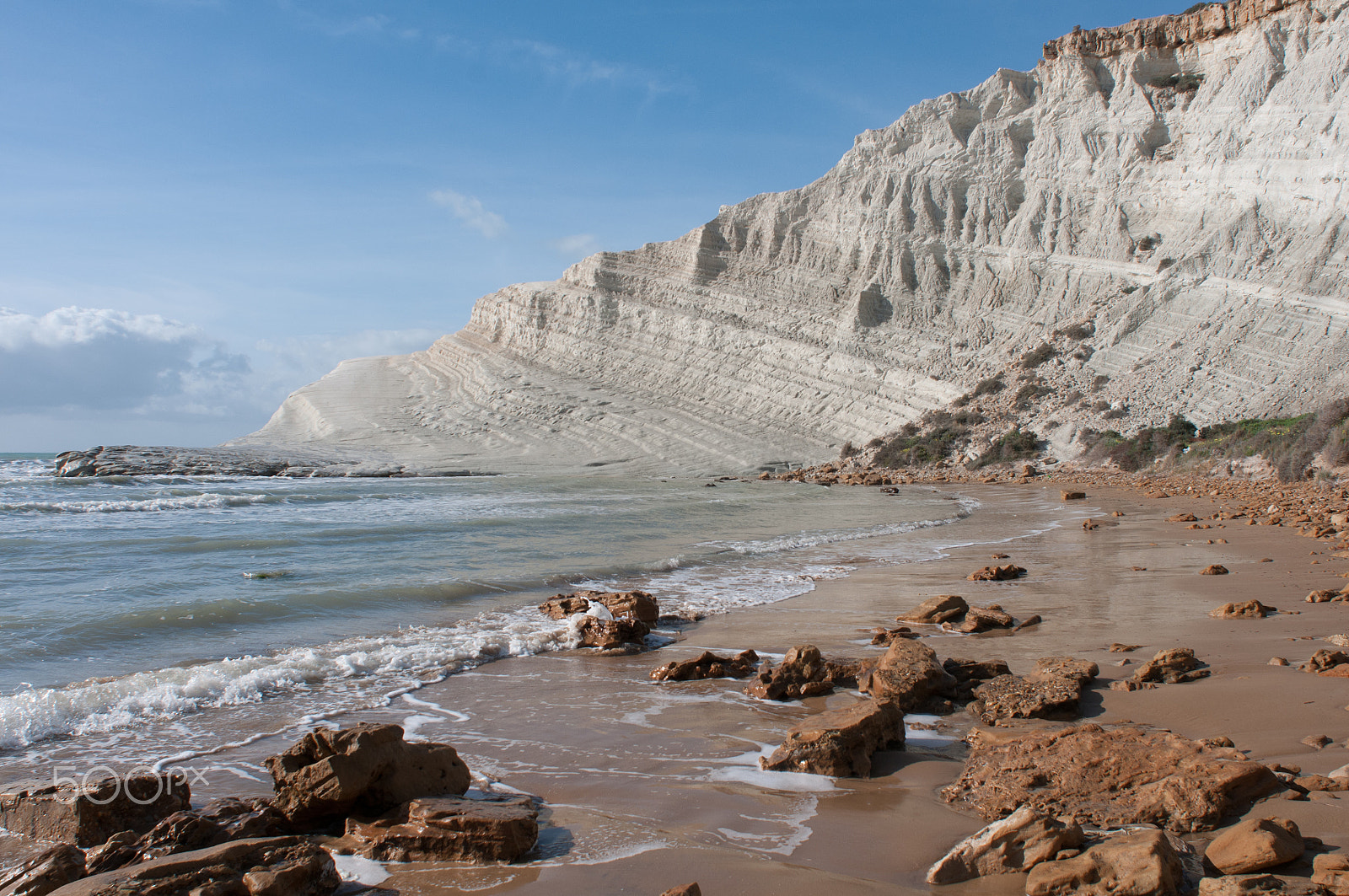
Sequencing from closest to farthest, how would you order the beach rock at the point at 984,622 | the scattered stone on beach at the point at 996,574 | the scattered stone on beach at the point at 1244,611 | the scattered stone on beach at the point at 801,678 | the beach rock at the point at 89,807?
1. the beach rock at the point at 89,807
2. the scattered stone on beach at the point at 801,678
3. the scattered stone on beach at the point at 1244,611
4. the beach rock at the point at 984,622
5. the scattered stone on beach at the point at 996,574

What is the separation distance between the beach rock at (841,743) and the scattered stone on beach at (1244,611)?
150 inches

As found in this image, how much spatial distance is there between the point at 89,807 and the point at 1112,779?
4.02m

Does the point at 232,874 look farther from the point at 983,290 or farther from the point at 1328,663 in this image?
the point at 983,290

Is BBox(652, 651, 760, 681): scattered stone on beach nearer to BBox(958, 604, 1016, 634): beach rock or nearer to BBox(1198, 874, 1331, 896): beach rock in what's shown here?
BBox(958, 604, 1016, 634): beach rock

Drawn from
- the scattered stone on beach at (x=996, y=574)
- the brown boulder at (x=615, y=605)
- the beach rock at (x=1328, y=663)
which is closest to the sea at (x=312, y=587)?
the brown boulder at (x=615, y=605)

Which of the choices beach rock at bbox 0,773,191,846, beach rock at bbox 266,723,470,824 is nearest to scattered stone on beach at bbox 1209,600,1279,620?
beach rock at bbox 266,723,470,824

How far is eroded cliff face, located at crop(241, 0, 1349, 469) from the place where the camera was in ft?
90.2

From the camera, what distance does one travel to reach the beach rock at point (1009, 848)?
2.57 m

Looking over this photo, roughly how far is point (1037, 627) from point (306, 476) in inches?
1388

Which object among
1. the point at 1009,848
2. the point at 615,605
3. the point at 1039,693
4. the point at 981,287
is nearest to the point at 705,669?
the point at 615,605

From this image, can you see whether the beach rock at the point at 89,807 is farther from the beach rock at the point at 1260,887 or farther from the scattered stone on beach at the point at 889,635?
the scattered stone on beach at the point at 889,635

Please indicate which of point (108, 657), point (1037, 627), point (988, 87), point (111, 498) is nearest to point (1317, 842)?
point (1037, 627)

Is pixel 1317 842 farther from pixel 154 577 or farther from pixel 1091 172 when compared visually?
pixel 1091 172

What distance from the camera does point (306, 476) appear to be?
3591 cm
